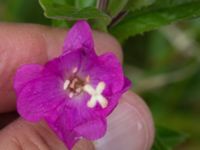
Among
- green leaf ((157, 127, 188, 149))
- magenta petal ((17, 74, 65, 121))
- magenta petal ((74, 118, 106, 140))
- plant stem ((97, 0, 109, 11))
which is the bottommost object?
green leaf ((157, 127, 188, 149))

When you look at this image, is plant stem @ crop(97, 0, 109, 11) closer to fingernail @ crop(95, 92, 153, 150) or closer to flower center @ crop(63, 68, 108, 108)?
flower center @ crop(63, 68, 108, 108)

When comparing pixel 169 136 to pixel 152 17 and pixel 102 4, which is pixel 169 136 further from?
pixel 102 4

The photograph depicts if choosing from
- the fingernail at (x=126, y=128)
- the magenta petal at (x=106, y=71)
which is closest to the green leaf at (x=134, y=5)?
the magenta petal at (x=106, y=71)

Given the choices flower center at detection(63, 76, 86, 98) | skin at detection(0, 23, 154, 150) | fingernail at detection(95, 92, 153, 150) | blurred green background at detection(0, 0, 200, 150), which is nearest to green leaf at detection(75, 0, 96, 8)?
skin at detection(0, 23, 154, 150)

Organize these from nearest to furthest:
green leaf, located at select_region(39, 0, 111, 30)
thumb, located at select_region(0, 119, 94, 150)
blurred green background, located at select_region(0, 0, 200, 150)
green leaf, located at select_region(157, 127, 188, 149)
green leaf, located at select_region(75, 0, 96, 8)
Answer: green leaf, located at select_region(39, 0, 111, 30) → thumb, located at select_region(0, 119, 94, 150) → green leaf, located at select_region(75, 0, 96, 8) → green leaf, located at select_region(157, 127, 188, 149) → blurred green background, located at select_region(0, 0, 200, 150)

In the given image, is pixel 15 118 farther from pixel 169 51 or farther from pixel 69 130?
pixel 169 51

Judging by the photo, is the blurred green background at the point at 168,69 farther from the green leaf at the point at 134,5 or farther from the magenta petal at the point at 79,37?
the magenta petal at the point at 79,37

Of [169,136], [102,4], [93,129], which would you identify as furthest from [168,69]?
[93,129]
